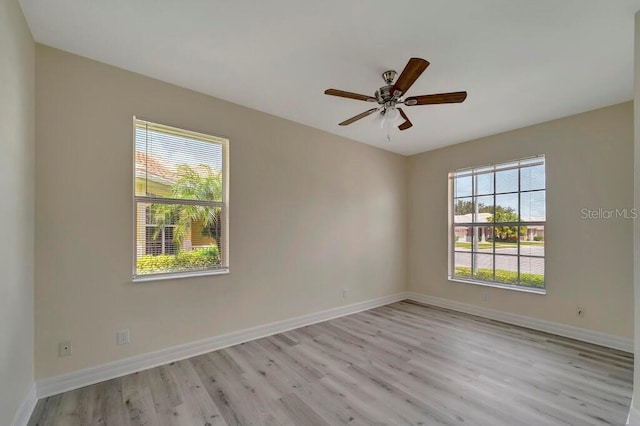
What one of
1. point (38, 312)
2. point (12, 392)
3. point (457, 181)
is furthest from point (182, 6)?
point (457, 181)

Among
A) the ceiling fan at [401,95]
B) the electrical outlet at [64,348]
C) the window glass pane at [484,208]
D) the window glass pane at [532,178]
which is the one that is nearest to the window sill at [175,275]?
the electrical outlet at [64,348]

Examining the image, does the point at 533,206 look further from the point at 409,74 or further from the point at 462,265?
the point at 409,74

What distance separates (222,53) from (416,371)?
3.24 m

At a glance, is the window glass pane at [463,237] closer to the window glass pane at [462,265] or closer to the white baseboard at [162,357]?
the window glass pane at [462,265]

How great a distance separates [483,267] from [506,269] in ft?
1.06

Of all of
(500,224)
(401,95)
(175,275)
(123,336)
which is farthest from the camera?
(500,224)

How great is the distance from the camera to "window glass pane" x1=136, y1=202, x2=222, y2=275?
2.72 m

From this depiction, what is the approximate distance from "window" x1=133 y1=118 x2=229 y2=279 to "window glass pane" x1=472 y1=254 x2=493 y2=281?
374cm

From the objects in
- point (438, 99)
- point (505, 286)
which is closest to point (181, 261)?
point (438, 99)

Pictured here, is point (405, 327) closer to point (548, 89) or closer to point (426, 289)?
point (426, 289)

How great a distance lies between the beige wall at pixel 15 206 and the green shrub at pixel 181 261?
2.53 ft

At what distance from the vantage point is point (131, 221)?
8.55 ft

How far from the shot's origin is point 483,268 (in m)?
4.41

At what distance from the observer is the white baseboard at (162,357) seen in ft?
7.38
